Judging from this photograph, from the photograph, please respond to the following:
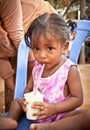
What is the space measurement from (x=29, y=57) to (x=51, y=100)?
1.30 feet

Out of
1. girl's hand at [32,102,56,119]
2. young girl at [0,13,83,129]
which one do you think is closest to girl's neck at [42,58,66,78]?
young girl at [0,13,83,129]

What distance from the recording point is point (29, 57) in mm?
1487

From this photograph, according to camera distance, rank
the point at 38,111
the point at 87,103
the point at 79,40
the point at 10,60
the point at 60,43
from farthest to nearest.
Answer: the point at 87,103, the point at 10,60, the point at 79,40, the point at 60,43, the point at 38,111

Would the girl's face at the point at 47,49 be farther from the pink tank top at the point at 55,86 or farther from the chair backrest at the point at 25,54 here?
the chair backrest at the point at 25,54

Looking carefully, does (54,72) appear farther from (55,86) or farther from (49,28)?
(49,28)

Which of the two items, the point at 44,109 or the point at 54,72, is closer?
the point at 44,109

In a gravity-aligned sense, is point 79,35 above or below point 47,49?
below

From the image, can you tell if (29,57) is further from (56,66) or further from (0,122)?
(0,122)

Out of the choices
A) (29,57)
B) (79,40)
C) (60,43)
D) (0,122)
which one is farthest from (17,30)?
(0,122)

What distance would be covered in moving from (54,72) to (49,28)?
0.59ft

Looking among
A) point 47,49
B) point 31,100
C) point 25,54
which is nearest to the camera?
point 31,100

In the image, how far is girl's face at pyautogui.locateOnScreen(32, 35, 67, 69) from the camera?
109cm

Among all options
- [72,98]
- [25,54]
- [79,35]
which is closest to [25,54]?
[25,54]

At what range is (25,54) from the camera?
4.74ft
